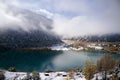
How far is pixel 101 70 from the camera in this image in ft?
253

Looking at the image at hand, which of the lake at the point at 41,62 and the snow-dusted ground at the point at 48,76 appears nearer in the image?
the snow-dusted ground at the point at 48,76

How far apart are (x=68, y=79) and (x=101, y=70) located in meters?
12.5

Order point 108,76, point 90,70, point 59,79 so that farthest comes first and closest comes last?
point 59,79 → point 108,76 → point 90,70

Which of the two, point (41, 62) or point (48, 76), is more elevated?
point (41, 62)

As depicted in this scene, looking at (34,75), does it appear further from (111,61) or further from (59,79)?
(111,61)

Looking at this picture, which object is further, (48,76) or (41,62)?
(41,62)

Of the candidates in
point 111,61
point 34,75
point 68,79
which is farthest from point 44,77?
point 111,61

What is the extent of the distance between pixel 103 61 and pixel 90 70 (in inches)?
355

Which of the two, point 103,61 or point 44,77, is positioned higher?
point 103,61

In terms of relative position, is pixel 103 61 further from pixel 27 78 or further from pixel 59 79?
pixel 27 78

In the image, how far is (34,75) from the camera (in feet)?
263

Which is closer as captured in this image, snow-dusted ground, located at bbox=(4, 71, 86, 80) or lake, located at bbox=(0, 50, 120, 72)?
snow-dusted ground, located at bbox=(4, 71, 86, 80)

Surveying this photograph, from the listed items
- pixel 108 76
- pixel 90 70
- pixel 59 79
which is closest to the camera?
pixel 90 70

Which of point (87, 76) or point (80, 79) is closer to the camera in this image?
point (87, 76)
